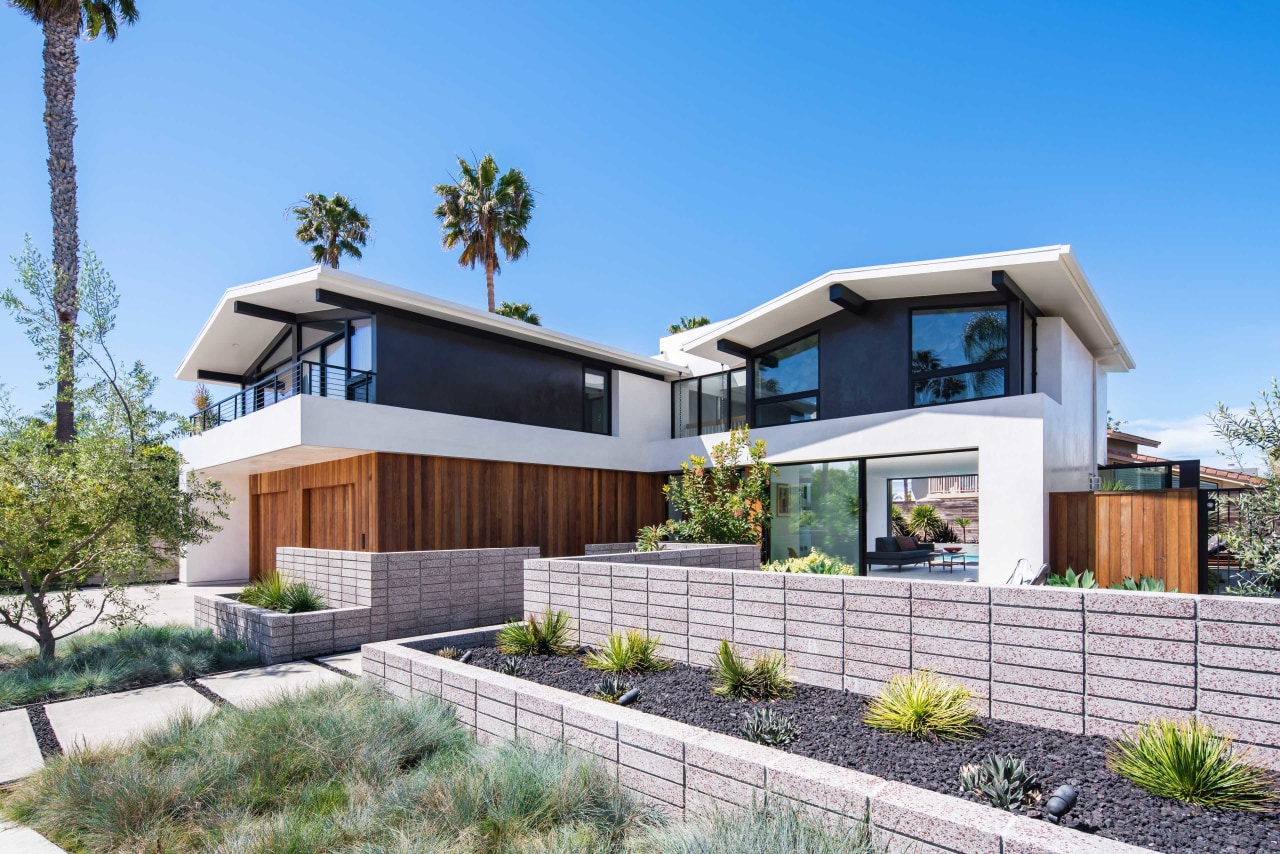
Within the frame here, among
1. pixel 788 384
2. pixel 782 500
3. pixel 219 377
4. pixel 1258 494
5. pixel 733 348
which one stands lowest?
pixel 782 500

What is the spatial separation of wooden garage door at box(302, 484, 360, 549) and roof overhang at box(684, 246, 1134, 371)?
7746 millimetres

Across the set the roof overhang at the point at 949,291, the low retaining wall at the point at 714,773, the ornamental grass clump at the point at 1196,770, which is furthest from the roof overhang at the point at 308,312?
the ornamental grass clump at the point at 1196,770

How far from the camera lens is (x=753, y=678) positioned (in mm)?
5230

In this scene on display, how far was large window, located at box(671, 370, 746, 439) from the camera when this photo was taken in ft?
53.5

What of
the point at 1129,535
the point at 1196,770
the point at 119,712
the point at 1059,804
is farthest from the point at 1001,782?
the point at 1129,535

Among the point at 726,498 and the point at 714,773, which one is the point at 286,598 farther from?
the point at 714,773

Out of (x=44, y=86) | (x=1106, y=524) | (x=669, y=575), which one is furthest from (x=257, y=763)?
(x=44, y=86)

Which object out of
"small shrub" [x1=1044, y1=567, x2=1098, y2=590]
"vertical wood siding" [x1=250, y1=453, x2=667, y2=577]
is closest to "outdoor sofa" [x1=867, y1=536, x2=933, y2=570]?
"small shrub" [x1=1044, y1=567, x2=1098, y2=590]

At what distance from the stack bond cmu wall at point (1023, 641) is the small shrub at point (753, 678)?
0.25 m

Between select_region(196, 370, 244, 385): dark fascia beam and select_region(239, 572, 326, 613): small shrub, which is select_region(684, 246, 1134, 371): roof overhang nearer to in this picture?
select_region(239, 572, 326, 613): small shrub

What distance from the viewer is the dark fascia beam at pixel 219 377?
59.2 ft

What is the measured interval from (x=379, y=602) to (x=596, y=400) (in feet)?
24.8

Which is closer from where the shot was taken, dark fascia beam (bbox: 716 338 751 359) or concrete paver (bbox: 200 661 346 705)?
concrete paver (bbox: 200 661 346 705)

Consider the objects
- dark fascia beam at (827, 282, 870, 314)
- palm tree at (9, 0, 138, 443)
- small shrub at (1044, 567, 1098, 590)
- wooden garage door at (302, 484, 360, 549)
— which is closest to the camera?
small shrub at (1044, 567, 1098, 590)
